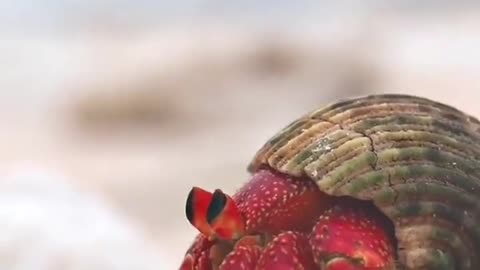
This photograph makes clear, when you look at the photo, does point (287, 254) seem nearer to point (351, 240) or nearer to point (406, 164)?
point (351, 240)

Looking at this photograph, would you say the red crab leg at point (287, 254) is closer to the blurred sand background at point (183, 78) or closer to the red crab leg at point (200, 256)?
the red crab leg at point (200, 256)

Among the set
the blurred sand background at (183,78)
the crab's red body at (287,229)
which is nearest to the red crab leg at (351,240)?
the crab's red body at (287,229)

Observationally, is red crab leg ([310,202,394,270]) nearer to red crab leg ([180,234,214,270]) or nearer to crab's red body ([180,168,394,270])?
crab's red body ([180,168,394,270])

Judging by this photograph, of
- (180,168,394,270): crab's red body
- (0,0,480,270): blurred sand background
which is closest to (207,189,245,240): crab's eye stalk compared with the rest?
(180,168,394,270): crab's red body

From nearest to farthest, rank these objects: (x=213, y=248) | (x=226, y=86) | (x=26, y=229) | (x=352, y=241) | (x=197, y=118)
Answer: (x=352, y=241)
(x=213, y=248)
(x=26, y=229)
(x=197, y=118)
(x=226, y=86)

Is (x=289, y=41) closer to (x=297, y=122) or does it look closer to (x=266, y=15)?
(x=266, y=15)

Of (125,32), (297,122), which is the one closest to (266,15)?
(125,32)
